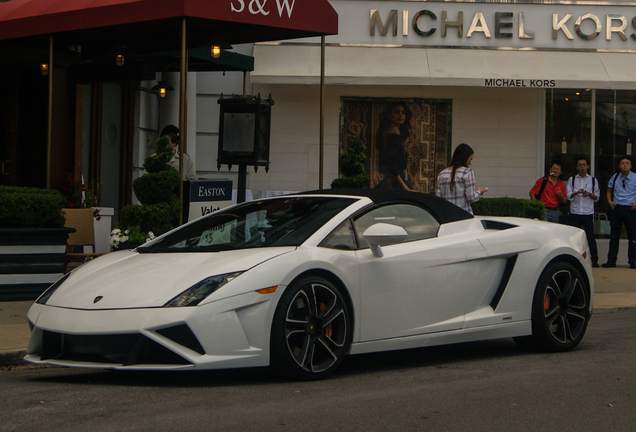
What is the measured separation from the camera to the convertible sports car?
184 inches

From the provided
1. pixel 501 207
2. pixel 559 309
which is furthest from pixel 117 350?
pixel 501 207

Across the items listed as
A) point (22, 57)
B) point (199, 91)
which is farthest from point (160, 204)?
point (199, 91)

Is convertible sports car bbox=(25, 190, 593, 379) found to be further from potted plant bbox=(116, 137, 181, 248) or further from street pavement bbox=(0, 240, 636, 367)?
potted plant bbox=(116, 137, 181, 248)

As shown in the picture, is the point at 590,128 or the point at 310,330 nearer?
the point at 310,330

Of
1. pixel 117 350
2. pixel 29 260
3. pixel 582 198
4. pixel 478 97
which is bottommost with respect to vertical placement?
pixel 117 350

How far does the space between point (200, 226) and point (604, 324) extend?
4423mm

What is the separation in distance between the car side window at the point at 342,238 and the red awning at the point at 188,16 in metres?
3.56

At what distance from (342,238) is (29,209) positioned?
438 cm

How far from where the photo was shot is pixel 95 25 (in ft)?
28.5

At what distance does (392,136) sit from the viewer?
1630cm

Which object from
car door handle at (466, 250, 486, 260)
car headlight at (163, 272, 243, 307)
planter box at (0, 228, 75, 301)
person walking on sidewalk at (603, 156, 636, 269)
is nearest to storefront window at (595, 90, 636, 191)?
person walking on sidewalk at (603, 156, 636, 269)

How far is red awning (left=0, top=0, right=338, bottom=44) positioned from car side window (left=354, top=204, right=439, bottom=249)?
3.39m

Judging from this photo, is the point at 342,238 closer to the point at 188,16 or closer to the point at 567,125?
the point at 188,16

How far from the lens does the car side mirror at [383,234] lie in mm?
5258
